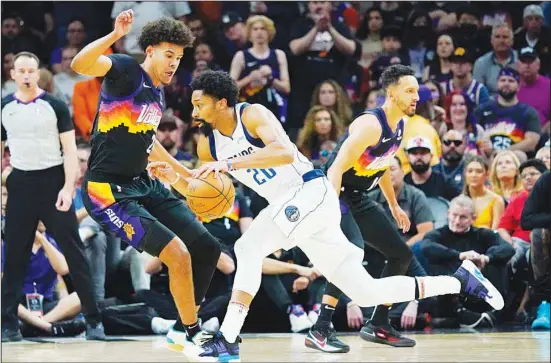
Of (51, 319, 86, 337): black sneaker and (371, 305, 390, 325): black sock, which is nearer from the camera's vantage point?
(371, 305, 390, 325): black sock

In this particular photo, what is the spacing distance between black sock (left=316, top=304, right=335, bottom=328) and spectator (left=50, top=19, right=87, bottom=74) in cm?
509

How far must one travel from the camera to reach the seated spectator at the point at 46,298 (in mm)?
8602

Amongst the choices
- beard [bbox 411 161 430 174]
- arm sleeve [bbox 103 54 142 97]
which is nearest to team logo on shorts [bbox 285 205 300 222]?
arm sleeve [bbox 103 54 142 97]

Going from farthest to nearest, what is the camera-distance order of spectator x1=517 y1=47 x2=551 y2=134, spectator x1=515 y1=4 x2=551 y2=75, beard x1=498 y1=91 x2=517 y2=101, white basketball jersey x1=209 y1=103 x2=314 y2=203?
1. spectator x1=515 y1=4 x2=551 y2=75
2. spectator x1=517 y1=47 x2=551 y2=134
3. beard x1=498 y1=91 x2=517 y2=101
4. white basketball jersey x1=209 y1=103 x2=314 y2=203

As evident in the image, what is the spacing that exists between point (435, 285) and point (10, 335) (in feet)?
11.1

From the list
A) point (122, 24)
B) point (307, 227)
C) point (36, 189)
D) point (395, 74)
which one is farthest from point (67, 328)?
Result: point (122, 24)

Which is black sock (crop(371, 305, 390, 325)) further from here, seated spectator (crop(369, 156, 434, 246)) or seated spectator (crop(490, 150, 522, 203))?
seated spectator (crop(490, 150, 522, 203))

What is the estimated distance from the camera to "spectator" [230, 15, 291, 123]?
11.1m

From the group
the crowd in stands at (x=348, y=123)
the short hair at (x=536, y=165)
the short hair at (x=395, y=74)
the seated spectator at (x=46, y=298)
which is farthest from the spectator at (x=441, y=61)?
the seated spectator at (x=46, y=298)

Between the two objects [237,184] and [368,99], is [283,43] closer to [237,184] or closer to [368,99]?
[368,99]

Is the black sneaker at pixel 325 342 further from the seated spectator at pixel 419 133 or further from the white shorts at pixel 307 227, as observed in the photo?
the seated spectator at pixel 419 133

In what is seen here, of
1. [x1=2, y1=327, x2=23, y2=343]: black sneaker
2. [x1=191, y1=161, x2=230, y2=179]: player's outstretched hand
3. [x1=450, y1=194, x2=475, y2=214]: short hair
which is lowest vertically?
[x1=2, y1=327, x2=23, y2=343]: black sneaker

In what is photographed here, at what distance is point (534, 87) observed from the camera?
11438 mm

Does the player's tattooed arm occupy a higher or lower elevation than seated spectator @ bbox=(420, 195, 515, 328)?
higher
